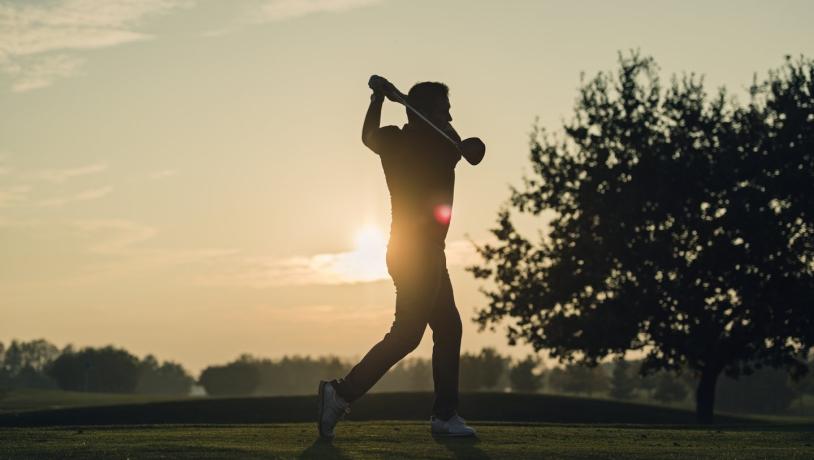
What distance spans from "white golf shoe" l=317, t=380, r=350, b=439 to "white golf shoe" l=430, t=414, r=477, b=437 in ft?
3.91

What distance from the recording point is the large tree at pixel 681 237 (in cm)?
3272

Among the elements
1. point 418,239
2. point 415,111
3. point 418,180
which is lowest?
point 418,239

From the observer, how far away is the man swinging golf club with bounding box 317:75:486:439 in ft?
32.1

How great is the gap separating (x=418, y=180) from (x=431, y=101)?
917 millimetres

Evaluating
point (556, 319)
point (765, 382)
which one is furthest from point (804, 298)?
point (765, 382)

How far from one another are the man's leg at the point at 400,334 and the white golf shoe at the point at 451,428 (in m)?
1.10

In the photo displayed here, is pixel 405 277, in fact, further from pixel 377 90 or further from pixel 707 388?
pixel 707 388

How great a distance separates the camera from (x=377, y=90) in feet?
33.6

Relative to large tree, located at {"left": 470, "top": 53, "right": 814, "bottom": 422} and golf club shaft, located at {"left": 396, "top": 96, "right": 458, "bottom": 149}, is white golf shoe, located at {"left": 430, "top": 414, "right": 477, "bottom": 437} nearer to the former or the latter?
golf club shaft, located at {"left": 396, "top": 96, "right": 458, "bottom": 149}

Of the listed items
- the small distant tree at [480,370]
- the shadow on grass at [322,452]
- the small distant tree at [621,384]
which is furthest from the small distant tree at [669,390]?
the shadow on grass at [322,452]

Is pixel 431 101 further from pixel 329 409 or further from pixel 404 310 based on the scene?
pixel 329 409

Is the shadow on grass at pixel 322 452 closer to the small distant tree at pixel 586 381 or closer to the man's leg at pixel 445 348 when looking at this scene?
the man's leg at pixel 445 348

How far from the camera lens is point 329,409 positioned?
977 centimetres

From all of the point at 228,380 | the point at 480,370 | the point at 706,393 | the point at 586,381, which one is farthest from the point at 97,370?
the point at 706,393
